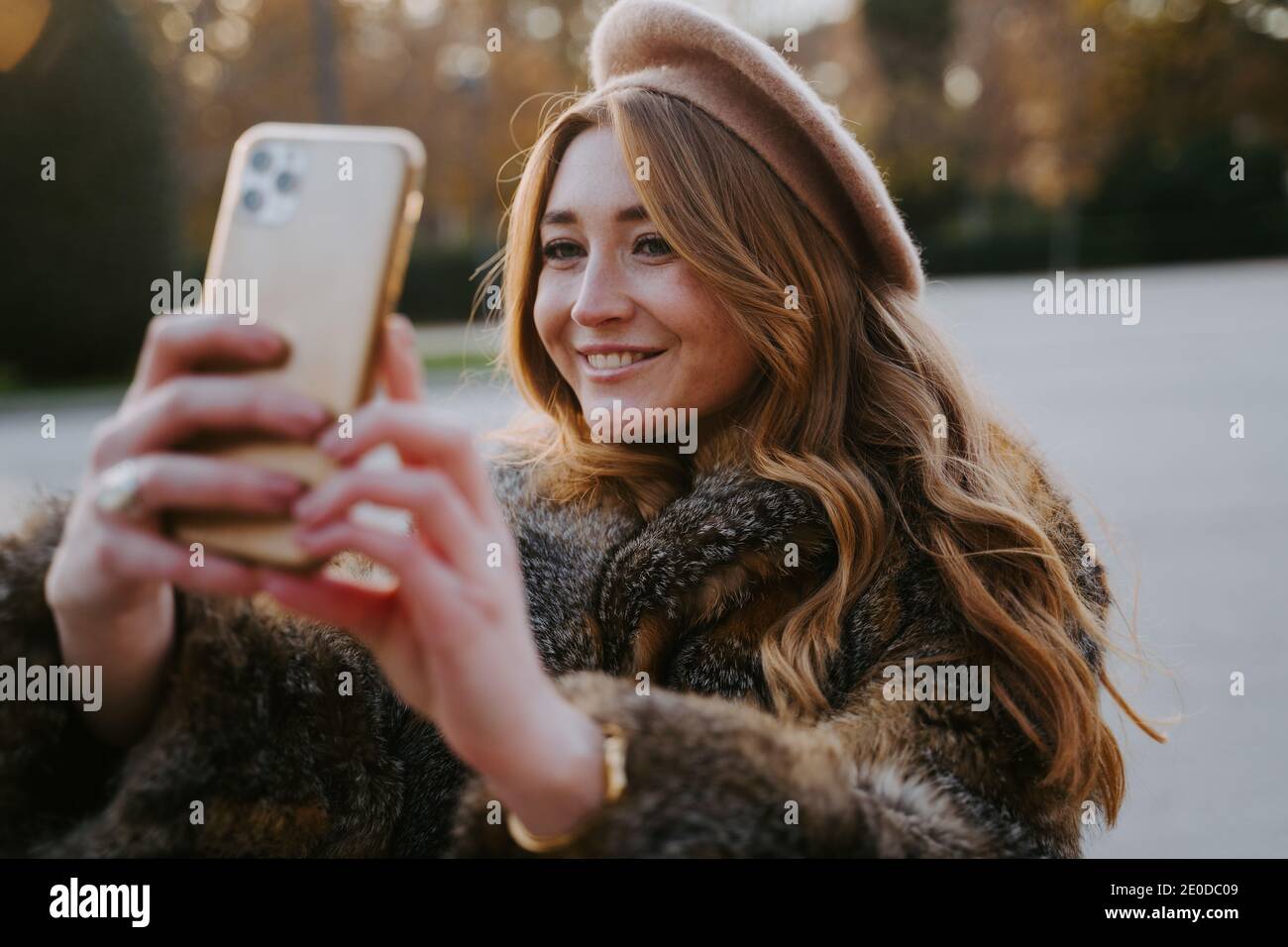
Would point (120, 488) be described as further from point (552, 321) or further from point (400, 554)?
point (552, 321)

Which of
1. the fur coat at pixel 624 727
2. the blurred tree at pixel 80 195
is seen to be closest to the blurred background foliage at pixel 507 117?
the blurred tree at pixel 80 195

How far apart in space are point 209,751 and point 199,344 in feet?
2.17

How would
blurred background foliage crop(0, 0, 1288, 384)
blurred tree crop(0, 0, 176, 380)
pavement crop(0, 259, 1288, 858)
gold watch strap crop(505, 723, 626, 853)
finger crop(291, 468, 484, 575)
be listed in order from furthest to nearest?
blurred background foliage crop(0, 0, 1288, 384), blurred tree crop(0, 0, 176, 380), pavement crop(0, 259, 1288, 858), gold watch strap crop(505, 723, 626, 853), finger crop(291, 468, 484, 575)

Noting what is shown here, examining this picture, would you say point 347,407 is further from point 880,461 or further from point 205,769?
point 880,461

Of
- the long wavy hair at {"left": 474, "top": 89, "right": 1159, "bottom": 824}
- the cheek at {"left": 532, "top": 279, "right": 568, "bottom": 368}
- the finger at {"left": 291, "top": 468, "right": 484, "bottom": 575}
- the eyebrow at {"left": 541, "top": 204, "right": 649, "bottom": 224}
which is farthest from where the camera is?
the cheek at {"left": 532, "top": 279, "right": 568, "bottom": 368}

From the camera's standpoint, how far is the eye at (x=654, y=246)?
2311 mm

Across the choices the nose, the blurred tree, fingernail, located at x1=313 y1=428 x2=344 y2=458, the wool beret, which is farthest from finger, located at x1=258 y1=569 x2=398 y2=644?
the blurred tree

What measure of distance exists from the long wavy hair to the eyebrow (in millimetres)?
40

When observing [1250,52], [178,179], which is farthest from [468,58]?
[1250,52]

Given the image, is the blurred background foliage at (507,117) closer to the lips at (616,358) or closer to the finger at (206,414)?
the lips at (616,358)

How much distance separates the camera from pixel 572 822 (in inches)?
51.5

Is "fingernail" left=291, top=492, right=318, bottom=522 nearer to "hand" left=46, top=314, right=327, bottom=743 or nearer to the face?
"hand" left=46, top=314, right=327, bottom=743

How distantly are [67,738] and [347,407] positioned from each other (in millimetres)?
745

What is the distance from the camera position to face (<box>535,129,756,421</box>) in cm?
230
